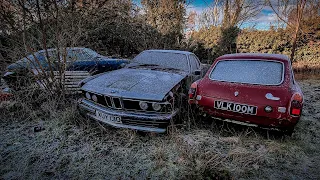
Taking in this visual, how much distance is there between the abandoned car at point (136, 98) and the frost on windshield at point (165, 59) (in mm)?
376

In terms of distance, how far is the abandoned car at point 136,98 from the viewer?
2.78 m

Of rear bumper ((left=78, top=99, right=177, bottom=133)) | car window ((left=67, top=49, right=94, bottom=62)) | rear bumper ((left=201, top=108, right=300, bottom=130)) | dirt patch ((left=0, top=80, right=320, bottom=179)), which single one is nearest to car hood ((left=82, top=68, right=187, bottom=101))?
rear bumper ((left=78, top=99, right=177, bottom=133))

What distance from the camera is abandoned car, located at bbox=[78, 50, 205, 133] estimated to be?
2775 millimetres

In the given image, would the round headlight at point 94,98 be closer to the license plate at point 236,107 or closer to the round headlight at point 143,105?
the round headlight at point 143,105

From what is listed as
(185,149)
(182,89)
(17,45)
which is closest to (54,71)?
(17,45)

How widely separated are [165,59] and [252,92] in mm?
2137

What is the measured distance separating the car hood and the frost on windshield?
1.46 feet

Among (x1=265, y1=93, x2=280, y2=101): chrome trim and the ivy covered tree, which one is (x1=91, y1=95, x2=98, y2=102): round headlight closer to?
(x1=265, y1=93, x2=280, y2=101): chrome trim

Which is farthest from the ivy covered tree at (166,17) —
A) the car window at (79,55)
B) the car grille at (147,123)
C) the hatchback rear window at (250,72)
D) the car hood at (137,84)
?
the car grille at (147,123)

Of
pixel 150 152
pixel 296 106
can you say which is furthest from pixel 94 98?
pixel 296 106

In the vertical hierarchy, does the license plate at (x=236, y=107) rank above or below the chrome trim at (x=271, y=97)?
below

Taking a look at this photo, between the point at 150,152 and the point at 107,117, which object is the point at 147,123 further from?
the point at 107,117

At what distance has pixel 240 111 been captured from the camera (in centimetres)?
280

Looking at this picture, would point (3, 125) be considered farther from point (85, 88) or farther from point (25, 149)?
point (85, 88)
